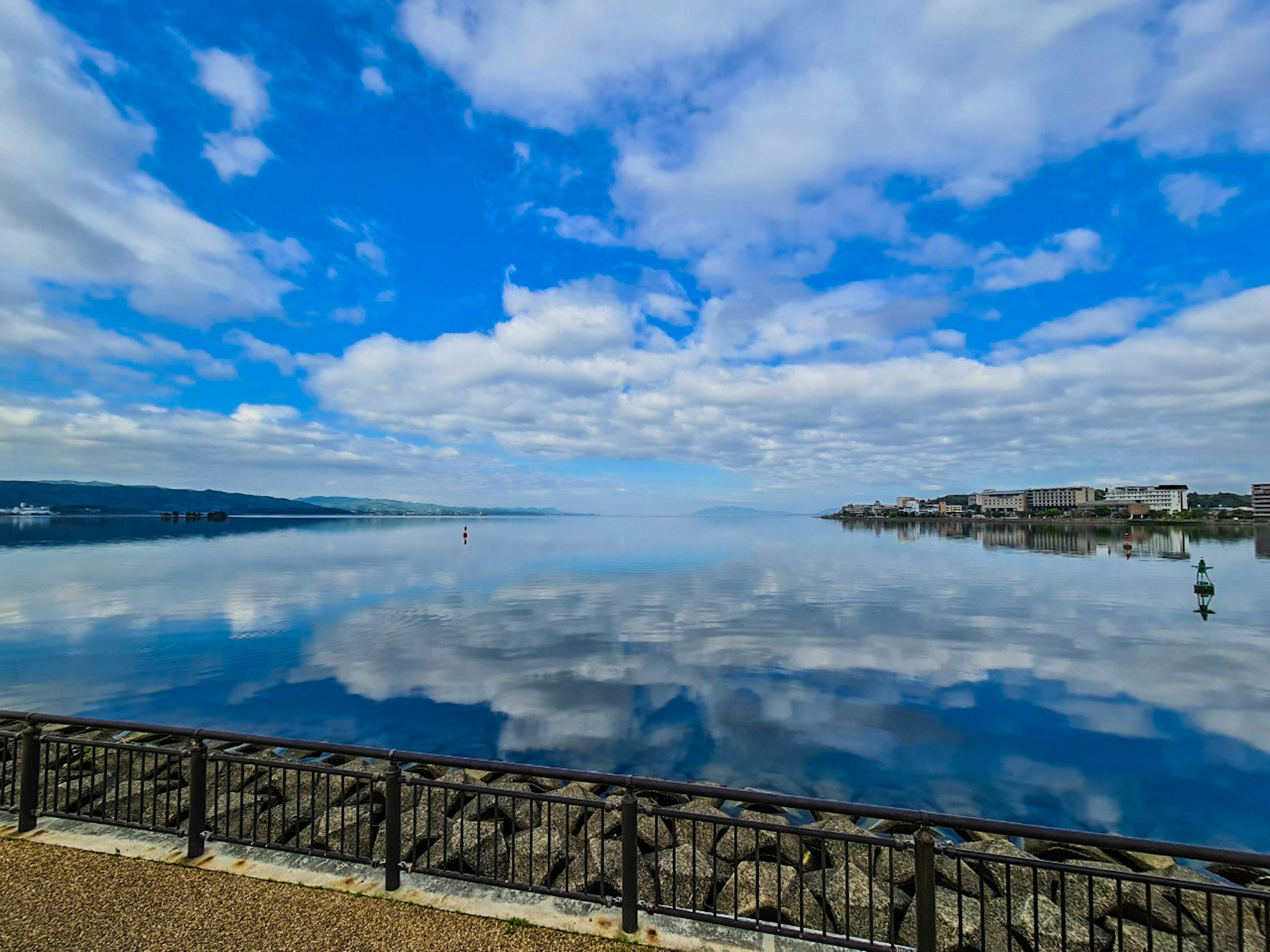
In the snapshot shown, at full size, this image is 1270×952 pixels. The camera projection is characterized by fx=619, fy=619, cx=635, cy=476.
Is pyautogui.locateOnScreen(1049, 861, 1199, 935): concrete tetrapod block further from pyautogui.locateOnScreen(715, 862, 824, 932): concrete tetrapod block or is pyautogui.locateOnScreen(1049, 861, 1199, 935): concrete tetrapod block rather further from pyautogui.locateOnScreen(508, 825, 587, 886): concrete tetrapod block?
pyautogui.locateOnScreen(508, 825, 587, 886): concrete tetrapod block

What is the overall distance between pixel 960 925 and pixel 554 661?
63.8ft

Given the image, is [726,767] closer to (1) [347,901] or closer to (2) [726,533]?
(1) [347,901]

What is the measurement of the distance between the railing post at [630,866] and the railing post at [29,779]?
289 inches

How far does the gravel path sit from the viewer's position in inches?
234

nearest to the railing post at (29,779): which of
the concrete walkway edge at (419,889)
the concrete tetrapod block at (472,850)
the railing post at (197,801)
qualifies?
the concrete walkway edge at (419,889)

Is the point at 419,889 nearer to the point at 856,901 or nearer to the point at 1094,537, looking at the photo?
the point at 856,901

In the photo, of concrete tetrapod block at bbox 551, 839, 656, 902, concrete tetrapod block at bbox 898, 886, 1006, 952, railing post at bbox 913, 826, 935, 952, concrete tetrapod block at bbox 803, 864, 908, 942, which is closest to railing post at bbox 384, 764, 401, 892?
concrete tetrapod block at bbox 551, 839, 656, 902

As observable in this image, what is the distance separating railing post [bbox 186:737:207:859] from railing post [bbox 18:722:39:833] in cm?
211

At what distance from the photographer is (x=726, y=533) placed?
16388cm

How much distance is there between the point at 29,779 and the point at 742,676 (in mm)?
18792

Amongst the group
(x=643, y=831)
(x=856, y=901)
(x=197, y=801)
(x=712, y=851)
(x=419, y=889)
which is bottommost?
(x=643, y=831)

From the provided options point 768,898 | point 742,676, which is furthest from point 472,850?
point 742,676

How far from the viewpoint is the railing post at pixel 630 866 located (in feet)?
20.3

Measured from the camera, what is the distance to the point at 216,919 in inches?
247
